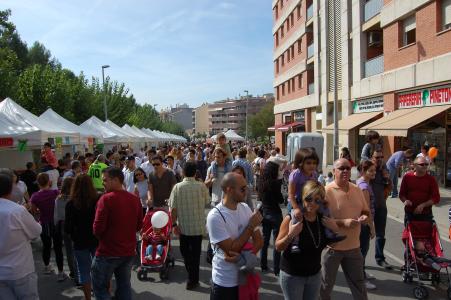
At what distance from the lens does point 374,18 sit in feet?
69.9

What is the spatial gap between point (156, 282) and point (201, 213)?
131 cm

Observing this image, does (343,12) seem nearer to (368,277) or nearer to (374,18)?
(374,18)

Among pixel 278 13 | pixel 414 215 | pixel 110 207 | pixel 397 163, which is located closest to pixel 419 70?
pixel 397 163

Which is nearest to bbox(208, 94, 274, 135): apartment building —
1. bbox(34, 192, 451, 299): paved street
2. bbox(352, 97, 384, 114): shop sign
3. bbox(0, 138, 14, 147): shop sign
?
bbox(352, 97, 384, 114): shop sign

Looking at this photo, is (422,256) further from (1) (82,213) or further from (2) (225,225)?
(1) (82,213)

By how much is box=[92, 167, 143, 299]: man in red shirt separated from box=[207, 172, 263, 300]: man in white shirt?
1.47 meters

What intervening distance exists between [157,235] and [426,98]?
1343 cm

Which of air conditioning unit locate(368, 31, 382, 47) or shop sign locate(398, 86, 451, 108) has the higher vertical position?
air conditioning unit locate(368, 31, 382, 47)

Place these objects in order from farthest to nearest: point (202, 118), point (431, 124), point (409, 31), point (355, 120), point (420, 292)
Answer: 1. point (202, 118)
2. point (355, 120)
3. point (409, 31)
4. point (431, 124)
5. point (420, 292)

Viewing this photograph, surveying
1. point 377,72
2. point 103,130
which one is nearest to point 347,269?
point 377,72

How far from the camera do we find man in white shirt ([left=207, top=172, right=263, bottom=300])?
336 centimetres

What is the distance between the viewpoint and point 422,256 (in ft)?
19.0

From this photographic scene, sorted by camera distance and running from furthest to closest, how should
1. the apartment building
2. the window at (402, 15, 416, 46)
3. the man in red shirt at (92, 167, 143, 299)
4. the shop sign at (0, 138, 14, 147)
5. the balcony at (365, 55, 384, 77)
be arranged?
the apartment building → the balcony at (365, 55, 384, 77) → the window at (402, 15, 416, 46) → the shop sign at (0, 138, 14, 147) → the man in red shirt at (92, 167, 143, 299)

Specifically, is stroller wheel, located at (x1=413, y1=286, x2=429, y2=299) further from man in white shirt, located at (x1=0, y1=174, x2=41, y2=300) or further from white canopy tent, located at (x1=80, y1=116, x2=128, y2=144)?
white canopy tent, located at (x1=80, y1=116, x2=128, y2=144)
